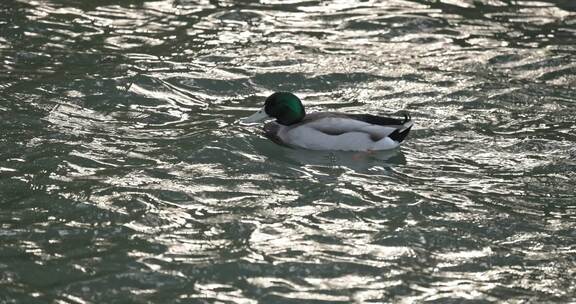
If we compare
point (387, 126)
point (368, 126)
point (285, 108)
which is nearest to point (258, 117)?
point (285, 108)

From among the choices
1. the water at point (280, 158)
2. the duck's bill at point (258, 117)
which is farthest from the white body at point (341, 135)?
the duck's bill at point (258, 117)

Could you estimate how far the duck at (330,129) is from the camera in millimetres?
11234

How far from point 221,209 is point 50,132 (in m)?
2.61

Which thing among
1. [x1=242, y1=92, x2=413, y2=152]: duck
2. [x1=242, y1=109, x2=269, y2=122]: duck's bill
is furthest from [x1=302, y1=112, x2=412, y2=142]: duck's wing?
[x1=242, y1=109, x2=269, y2=122]: duck's bill

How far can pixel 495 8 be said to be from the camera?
1631cm

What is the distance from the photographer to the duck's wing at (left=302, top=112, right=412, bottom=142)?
1122cm

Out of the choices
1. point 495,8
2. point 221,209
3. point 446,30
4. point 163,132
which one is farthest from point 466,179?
point 495,8

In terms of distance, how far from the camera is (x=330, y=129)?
11.3m

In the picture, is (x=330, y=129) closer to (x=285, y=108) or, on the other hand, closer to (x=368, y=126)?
(x=368, y=126)

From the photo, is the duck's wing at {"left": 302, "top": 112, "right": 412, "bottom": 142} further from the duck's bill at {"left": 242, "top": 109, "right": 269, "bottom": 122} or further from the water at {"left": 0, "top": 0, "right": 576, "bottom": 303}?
the duck's bill at {"left": 242, "top": 109, "right": 269, "bottom": 122}

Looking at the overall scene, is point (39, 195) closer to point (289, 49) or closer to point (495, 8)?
point (289, 49)

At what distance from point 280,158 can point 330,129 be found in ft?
1.90

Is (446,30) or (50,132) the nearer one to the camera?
(50,132)

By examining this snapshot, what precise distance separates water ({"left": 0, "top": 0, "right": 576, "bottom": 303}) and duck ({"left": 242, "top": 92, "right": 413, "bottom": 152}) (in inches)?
4.7
